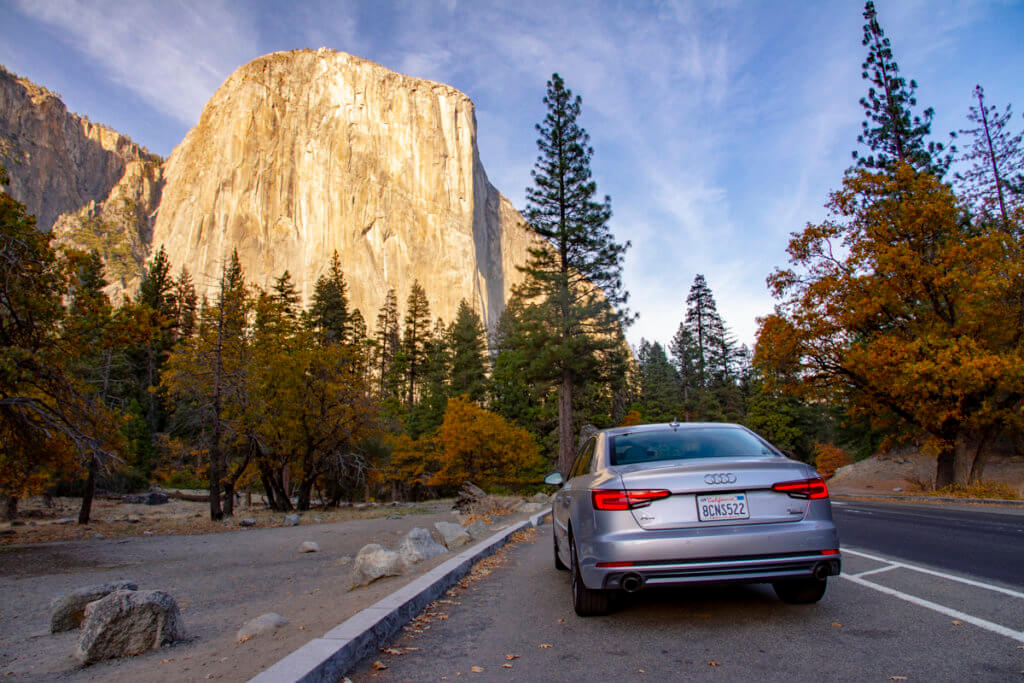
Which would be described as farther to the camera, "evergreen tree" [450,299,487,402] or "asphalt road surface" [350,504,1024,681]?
"evergreen tree" [450,299,487,402]

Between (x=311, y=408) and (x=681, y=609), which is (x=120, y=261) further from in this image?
(x=681, y=609)

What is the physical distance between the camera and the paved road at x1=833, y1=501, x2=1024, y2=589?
21.5 feet

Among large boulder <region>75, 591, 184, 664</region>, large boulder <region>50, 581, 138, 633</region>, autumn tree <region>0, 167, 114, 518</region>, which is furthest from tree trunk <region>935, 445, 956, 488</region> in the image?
autumn tree <region>0, 167, 114, 518</region>

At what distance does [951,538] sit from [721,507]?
7226 millimetres

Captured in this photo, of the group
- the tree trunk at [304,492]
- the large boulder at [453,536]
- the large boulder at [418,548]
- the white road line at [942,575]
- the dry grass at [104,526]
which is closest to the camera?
the white road line at [942,575]

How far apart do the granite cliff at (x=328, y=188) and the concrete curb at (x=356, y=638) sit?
90.8m

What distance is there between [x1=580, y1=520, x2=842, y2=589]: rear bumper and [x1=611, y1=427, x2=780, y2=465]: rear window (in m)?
0.75

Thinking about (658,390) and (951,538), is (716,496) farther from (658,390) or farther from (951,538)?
(658,390)

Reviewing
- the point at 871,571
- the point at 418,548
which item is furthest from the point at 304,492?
the point at 871,571

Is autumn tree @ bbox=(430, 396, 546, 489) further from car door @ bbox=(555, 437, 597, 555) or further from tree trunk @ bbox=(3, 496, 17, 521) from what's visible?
car door @ bbox=(555, 437, 597, 555)

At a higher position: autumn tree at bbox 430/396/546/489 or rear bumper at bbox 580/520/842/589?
autumn tree at bbox 430/396/546/489

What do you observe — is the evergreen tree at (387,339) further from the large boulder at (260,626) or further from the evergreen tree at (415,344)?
the large boulder at (260,626)

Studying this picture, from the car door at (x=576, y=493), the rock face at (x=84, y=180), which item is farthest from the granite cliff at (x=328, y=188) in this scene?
the car door at (x=576, y=493)

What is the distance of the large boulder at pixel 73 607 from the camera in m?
6.22
